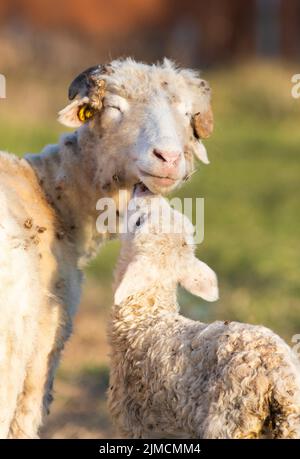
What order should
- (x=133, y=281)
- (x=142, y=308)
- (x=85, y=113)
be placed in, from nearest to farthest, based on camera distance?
(x=133, y=281) < (x=142, y=308) < (x=85, y=113)

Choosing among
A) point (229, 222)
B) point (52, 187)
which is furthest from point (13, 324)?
point (229, 222)

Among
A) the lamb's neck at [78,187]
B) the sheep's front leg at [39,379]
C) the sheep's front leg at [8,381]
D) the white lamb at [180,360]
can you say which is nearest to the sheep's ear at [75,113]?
the lamb's neck at [78,187]

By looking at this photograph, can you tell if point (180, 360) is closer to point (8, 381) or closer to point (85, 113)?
point (8, 381)

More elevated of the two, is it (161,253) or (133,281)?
(161,253)

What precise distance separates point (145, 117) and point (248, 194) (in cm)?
1543

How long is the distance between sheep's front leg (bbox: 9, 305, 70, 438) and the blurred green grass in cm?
444

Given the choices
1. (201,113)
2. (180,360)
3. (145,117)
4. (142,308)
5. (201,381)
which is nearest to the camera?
(201,381)

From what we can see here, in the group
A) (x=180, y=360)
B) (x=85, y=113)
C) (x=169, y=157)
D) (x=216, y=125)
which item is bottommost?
(x=180, y=360)

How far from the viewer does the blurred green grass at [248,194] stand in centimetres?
1361

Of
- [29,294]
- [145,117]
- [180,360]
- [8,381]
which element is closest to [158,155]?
[145,117]

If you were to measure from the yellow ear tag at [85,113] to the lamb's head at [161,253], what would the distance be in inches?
27.7

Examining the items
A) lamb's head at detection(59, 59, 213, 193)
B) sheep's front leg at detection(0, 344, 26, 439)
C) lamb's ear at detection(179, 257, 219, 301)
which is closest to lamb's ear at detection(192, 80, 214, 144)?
lamb's head at detection(59, 59, 213, 193)

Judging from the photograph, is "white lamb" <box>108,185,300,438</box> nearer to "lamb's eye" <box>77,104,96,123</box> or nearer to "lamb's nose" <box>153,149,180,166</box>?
"lamb's nose" <box>153,149,180,166</box>

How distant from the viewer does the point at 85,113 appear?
7270mm
